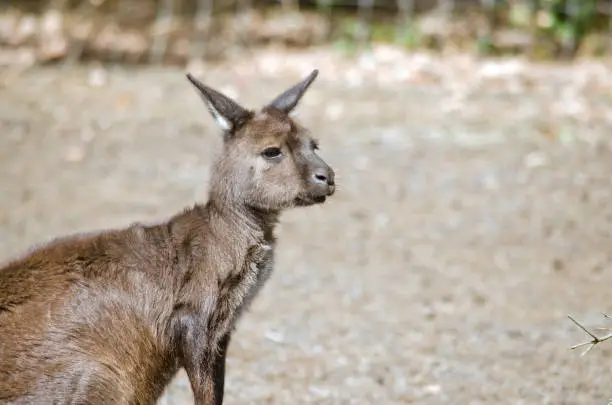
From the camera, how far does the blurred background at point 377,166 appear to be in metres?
5.89

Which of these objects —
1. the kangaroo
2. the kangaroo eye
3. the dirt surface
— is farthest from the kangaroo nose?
the dirt surface

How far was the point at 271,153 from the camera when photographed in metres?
4.63

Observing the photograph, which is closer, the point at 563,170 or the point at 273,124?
the point at 273,124

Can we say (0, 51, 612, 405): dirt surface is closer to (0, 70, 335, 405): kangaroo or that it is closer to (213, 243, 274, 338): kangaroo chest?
(0, 70, 335, 405): kangaroo

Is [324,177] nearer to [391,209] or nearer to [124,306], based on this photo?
[124,306]

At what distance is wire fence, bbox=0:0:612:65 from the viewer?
12.0 meters

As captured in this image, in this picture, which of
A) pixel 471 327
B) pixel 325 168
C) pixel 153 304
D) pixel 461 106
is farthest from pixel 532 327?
pixel 461 106

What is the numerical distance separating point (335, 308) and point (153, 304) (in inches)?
98.6

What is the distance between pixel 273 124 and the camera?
4656 mm

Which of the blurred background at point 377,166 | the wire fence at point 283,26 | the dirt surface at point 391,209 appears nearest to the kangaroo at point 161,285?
the dirt surface at point 391,209

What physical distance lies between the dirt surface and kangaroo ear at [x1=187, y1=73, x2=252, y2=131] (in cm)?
20

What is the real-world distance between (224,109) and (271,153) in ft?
0.89

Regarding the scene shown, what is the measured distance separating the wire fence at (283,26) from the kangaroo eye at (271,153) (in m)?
7.58

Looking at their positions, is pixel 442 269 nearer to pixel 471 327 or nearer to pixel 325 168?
pixel 471 327
